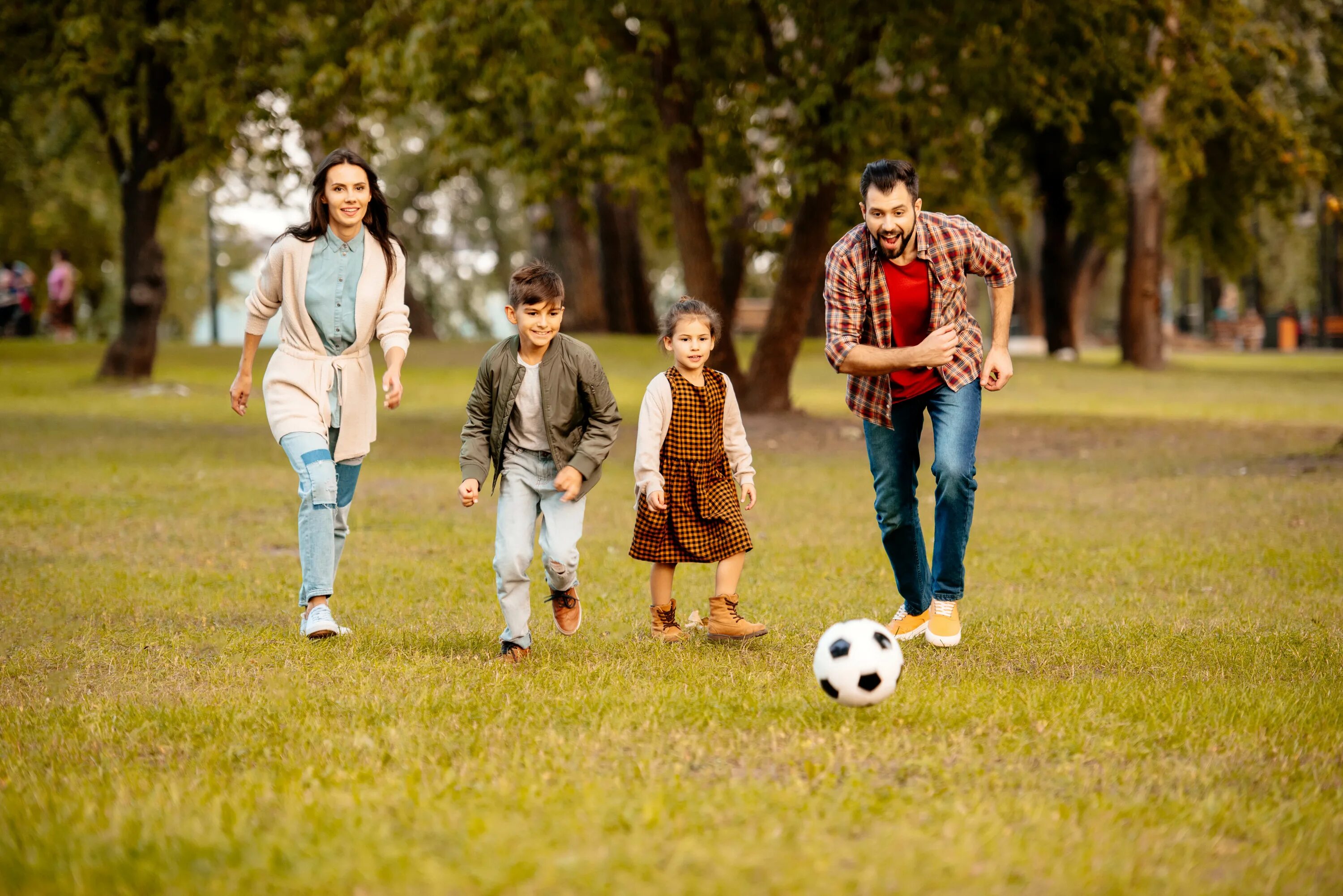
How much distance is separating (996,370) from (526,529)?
2120 millimetres

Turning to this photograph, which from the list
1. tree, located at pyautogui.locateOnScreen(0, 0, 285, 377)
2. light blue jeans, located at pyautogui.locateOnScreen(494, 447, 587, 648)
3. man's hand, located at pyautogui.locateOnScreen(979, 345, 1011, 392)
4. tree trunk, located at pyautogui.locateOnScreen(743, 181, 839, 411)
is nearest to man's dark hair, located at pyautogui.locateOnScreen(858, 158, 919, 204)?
man's hand, located at pyautogui.locateOnScreen(979, 345, 1011, 392)

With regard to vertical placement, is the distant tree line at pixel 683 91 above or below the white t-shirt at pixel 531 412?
above

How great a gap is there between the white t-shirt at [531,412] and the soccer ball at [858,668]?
164 centimetres

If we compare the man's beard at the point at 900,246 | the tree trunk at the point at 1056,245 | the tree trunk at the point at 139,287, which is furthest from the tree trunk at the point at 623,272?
the man's beard at the point at 900,246

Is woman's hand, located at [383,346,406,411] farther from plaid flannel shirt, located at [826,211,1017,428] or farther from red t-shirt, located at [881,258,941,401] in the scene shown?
red t-shirt, located at [881,258,941,401]

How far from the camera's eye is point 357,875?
3381mm

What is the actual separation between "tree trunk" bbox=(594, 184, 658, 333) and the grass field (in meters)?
19.0

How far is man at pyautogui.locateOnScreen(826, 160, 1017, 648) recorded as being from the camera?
5930 millimetres

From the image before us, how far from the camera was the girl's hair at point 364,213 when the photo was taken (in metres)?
6.29

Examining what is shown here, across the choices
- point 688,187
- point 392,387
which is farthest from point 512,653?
point 688,187

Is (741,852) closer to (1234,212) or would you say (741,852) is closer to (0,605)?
(0,605)

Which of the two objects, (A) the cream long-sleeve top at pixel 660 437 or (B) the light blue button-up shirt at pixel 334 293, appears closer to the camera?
(A) the cream long-sleeve top at pixel 660 437

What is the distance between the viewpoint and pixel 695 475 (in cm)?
629

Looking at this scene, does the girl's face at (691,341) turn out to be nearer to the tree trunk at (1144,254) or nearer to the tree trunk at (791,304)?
the tree trunk at (791,304)
